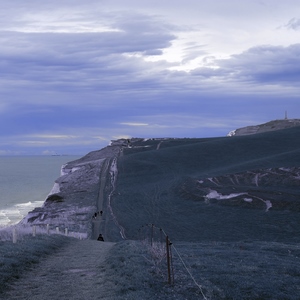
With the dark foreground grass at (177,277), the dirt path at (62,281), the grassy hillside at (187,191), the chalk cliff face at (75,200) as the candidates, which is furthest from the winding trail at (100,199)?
the dark foreground grass at (177,277)

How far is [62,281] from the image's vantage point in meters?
15.6

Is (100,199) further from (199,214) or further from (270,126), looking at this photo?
(270,126)

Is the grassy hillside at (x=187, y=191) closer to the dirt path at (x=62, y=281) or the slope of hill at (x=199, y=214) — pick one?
the slope of hill at (x=199, y=214)

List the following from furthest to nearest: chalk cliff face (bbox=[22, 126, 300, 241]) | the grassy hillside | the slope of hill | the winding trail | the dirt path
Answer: the winding trail → chalk cliff face (bbox=[22, 126, 300, 241]) → the grassy hillside → the slope of hill → the dirt path

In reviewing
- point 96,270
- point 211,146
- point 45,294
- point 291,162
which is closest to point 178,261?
point 96,270

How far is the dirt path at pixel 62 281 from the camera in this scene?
538 inches

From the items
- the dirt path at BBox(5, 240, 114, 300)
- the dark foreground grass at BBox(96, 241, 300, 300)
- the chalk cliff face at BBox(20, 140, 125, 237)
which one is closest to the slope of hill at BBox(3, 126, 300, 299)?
the dark foreground grass at BBox(96, 241, 300, 300)

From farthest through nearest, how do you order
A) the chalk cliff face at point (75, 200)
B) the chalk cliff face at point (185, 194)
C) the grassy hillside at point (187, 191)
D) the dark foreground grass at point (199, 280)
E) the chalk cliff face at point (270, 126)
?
the chalk cliff face at point (270, 126) → the chalk cliff face at point (75, 200) → the chalk cliff face at point (185, 194) → the grassy hillside at point (187, 191) → the dark foreground grass at point (199, 280)

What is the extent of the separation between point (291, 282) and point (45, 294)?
726 centimetres

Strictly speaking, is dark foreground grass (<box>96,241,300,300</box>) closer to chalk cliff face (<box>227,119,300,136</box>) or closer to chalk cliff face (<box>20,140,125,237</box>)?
chalk cliff face (<box>20,140,125,237</box>)

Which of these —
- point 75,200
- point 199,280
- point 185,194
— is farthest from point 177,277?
point 75,200

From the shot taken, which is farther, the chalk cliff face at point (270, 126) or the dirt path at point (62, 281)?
the chalk cliff face at point (270, 126)

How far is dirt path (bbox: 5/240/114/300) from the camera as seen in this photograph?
44.8 ft

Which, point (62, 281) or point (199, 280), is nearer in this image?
point (199, 280)
